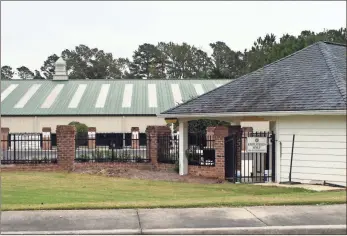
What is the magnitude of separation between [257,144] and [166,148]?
467 cm

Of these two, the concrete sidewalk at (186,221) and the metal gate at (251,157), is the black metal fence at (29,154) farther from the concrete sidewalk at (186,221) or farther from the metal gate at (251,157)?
the concrete sidewalk at (186,221)

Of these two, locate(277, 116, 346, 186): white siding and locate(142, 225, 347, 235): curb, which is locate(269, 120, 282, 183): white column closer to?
locate(277, 116, 346, 186): white siding

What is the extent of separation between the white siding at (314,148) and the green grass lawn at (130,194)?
1.38 metres

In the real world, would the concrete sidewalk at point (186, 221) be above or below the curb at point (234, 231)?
above

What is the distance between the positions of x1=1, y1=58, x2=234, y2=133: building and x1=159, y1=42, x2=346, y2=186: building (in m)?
18.2

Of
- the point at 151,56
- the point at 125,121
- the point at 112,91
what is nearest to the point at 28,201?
the point at 125,121

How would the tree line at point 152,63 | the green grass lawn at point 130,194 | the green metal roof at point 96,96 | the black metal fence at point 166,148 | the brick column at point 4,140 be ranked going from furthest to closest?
the tree line at point 152,63
the green metal roof at point 96,96
the brick column at point 4,140
the black metal fence at point 166,148
the green grass lawn at point 130,194

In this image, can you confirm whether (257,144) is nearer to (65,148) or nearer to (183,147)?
(183,147)

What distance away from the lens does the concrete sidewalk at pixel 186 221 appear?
21.4 feet

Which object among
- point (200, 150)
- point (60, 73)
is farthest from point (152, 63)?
point (200, 150)

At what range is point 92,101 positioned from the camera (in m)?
36.2

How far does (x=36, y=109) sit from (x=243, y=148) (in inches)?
905

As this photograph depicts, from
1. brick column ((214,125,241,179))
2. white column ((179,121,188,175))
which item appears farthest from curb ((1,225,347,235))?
white column ((179,121,188,175))

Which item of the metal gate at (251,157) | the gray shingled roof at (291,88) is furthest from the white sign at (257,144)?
the gray shingled roof at (291,88)
